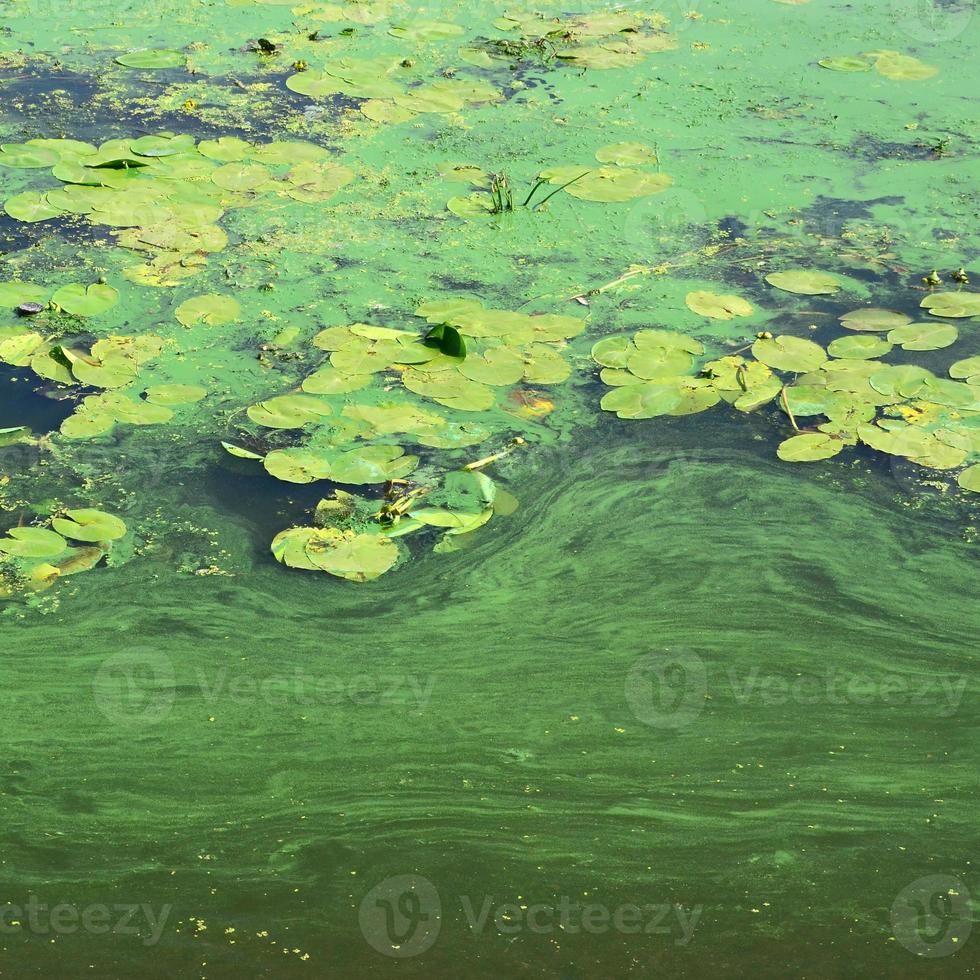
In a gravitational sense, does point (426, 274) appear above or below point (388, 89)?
below

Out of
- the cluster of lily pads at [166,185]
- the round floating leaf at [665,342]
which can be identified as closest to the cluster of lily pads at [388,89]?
the cluster of lily pads at [166,185]

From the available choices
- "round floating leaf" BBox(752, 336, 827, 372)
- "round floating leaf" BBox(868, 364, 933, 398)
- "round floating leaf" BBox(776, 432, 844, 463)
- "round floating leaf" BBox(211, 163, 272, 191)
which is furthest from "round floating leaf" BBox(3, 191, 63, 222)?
"round floating leaf" BBox(868, 364, 933, 398)

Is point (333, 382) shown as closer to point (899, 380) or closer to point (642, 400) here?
point (642, 400)

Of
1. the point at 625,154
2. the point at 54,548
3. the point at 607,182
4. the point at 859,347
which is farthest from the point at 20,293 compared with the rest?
the point at 859,347

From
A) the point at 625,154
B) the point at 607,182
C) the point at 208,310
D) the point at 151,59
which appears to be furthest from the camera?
the point at 151,59

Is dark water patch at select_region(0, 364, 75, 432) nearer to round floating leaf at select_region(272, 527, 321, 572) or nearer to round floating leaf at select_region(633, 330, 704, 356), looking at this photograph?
round floating leaf at select_region(272, 527, 321, 572)

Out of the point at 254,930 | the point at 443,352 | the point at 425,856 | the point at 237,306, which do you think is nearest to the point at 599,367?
the point at 443,352

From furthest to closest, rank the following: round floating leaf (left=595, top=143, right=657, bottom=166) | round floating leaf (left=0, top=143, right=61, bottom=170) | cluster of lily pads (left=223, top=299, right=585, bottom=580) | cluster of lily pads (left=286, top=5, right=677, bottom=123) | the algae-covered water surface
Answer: cluster of lily pads (left=286, top=5, right=677, bottom=123)
round floating leaf (left=595, top=143, right=657, bottom=166)
round floating leaf (left=0, top=143, right=61, bottom=170)
cluster of lily pads (left=223, top=299, right=585, bottom=580)
the algae-covered water surface

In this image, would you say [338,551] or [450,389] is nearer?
[338,551]
